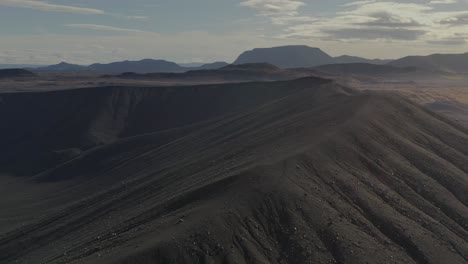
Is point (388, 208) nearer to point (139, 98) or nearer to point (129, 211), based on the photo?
point (129, 211)

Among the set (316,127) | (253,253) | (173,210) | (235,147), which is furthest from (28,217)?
(253,253)

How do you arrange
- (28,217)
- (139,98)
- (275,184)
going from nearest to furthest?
(275,184) < (28,217) < (139,98)

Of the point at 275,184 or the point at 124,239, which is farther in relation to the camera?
the point at 275,184

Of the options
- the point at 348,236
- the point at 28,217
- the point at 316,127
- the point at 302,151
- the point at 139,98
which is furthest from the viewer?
the point at 139,98

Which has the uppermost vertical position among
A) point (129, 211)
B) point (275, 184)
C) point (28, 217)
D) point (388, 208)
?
point (275, 184)

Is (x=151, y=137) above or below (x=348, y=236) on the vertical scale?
below

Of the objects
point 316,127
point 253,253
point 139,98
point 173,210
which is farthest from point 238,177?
point 139,98

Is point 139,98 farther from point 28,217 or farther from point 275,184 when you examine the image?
point 275,184
